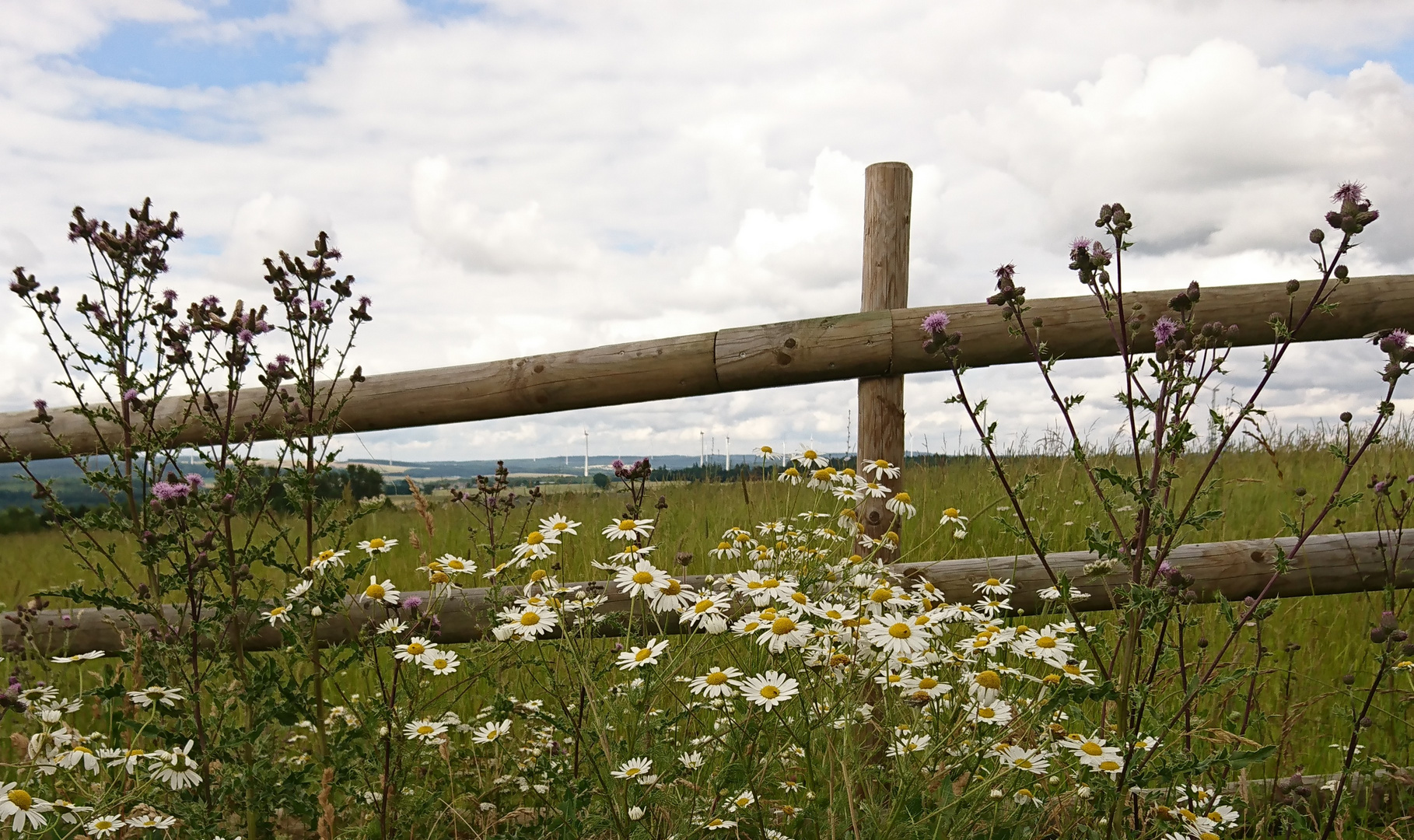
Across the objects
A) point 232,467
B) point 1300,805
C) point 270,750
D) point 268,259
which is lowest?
point 1300,805

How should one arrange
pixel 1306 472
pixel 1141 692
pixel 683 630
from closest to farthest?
pixel 1141 692 → pixel 683 630 → pixel 1306 472

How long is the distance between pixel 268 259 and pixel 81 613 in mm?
2453

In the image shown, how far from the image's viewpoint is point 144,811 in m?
2.12

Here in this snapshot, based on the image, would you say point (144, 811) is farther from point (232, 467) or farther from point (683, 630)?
point (683, 630)

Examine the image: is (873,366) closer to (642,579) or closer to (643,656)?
(642,579)

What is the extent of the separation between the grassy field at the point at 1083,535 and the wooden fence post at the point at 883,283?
418mm

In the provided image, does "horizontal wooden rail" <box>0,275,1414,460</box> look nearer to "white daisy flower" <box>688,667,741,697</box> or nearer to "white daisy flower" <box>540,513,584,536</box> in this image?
"white daisy flower" <box>540,513,584,536</box>

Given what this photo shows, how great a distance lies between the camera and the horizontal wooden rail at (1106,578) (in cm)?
341

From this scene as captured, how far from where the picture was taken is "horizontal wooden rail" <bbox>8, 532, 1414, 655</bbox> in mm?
3410

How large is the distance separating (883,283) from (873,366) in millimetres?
420

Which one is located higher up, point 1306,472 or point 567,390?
point 567,390

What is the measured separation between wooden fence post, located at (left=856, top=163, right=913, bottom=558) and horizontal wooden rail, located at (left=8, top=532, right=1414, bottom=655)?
1.38ft

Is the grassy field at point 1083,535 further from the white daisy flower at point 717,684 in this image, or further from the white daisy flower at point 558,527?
the white daisy flower at point 717,684

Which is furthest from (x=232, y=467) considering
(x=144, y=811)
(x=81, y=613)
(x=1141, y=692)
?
(x=81, y=613)
